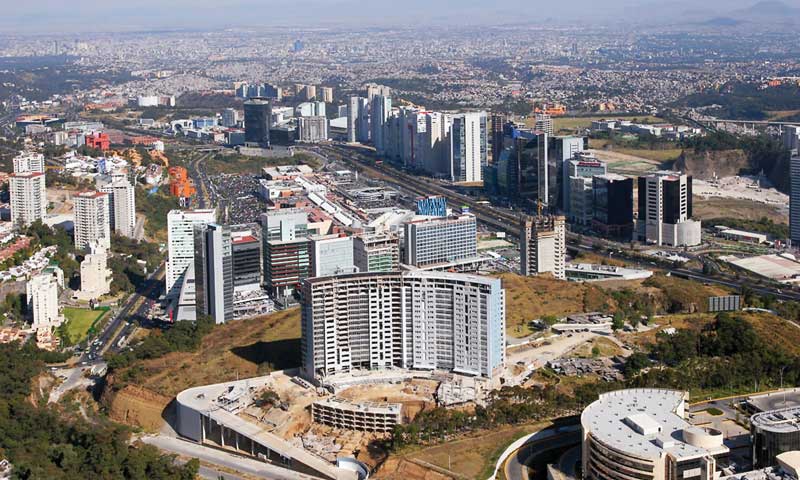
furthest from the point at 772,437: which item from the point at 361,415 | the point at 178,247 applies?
the point at 178,247

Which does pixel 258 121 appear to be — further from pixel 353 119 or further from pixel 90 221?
pixel 90 221

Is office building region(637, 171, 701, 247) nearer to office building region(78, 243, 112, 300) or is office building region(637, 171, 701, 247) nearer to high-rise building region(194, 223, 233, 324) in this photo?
high-rise building region(194, 223, 233, 324)

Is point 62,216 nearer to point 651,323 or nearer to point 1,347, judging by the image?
point 1,347

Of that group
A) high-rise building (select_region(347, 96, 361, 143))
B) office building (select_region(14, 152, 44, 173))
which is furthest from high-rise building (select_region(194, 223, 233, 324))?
high-rise building (select_region(347, 96, 361, 143))

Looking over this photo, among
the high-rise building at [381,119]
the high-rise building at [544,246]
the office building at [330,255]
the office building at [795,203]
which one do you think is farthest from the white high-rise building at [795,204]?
the high-rise building at [381,119]

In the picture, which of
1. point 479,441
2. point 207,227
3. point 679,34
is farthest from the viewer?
point 679,34

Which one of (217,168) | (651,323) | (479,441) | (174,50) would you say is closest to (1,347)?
(479,441)
